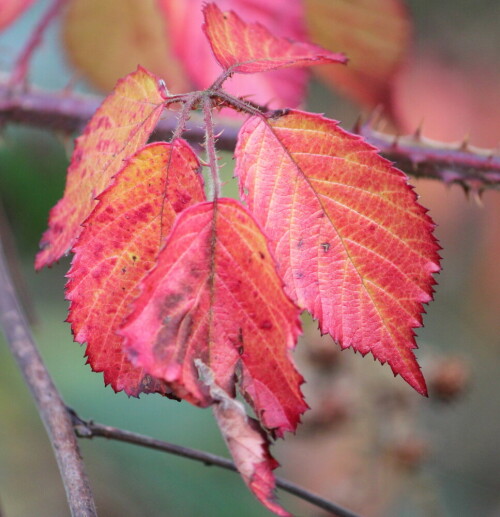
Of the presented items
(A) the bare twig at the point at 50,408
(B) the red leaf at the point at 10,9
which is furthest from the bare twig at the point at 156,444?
(B) the red leaf at the point at 10,9

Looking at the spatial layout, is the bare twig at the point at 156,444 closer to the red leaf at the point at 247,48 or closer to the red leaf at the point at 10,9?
the red leaf at the point at 247,48

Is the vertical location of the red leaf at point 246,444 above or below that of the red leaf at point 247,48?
below

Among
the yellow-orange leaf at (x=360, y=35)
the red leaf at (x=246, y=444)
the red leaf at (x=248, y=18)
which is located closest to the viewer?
the red leaf at (x=246, y=444)

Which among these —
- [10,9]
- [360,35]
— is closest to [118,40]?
[10,9]

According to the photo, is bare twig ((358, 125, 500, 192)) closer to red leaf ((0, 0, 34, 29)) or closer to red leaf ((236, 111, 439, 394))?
red leaf ((236, 111, 439, 394))

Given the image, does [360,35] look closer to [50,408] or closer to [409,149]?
[409,149]
